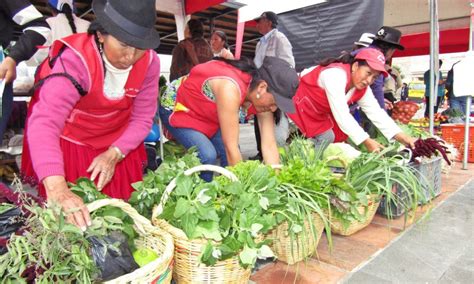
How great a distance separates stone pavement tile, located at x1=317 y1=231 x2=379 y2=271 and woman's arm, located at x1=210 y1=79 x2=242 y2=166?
761 millimetres

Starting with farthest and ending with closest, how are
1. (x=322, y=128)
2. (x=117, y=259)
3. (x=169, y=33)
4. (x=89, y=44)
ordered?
(x=169, y=33) < (x=322, y=128) < (x=89, y=44) < (x=117, y=259)

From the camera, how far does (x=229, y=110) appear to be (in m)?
2.20

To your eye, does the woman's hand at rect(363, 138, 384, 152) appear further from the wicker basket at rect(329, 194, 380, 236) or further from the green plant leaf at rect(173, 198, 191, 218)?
the green plant leaf at rect(173, 198, 191, 218)

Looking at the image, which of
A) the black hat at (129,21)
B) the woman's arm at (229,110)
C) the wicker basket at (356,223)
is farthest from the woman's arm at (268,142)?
the black hat at (129,21)

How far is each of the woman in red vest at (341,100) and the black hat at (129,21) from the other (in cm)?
175

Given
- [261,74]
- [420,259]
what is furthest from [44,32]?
[420,259]

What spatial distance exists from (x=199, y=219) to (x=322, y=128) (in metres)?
2.09

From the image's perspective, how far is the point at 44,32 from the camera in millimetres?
2035

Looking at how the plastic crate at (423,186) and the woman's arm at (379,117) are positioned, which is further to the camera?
the woman's arm at (379,117)

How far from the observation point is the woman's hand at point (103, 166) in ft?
5.98

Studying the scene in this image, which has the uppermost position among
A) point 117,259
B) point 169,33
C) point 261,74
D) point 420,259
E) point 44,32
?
point 169,33

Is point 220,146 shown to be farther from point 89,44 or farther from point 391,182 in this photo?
point 89,44

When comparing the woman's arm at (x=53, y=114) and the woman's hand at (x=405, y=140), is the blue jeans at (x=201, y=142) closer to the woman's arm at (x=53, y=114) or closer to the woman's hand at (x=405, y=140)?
the woman's arm at (x=53, y=114)

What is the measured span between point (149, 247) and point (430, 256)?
1643mm
